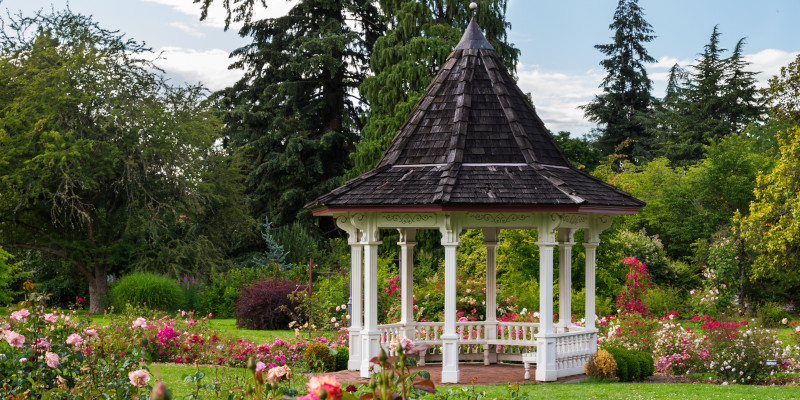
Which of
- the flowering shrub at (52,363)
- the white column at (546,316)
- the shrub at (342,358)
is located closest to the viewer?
the flowering shrub at (52,363)

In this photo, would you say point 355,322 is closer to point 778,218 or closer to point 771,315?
point 778,218

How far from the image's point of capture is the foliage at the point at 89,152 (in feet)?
82.7

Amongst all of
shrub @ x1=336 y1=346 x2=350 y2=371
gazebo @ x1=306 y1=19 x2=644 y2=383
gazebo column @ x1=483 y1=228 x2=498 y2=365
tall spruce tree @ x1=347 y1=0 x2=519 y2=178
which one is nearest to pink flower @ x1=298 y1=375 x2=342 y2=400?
gazebo @ x1=306 y1=19 x2=644 y2=383

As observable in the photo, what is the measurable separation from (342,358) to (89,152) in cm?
1569

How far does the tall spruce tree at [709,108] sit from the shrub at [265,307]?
81.7ft

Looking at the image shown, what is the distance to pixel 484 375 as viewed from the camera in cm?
1251

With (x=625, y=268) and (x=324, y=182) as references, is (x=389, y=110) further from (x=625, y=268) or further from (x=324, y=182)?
(x=625, y=268)

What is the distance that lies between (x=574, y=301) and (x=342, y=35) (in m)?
15.1

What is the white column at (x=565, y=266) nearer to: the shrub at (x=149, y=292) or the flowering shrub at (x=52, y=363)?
Answer: the flowering shrub at (x=52, y=363)

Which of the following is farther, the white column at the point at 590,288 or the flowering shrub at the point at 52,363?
the white column at the point at 590,288

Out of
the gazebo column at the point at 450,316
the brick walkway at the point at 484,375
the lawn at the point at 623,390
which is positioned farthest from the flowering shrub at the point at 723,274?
the gazebo column at the point at 450,316

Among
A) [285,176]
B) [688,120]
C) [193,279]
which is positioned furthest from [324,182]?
[688,120]

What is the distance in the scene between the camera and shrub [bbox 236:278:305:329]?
21609mm

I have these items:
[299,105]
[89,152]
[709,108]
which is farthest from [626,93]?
[89,152]
